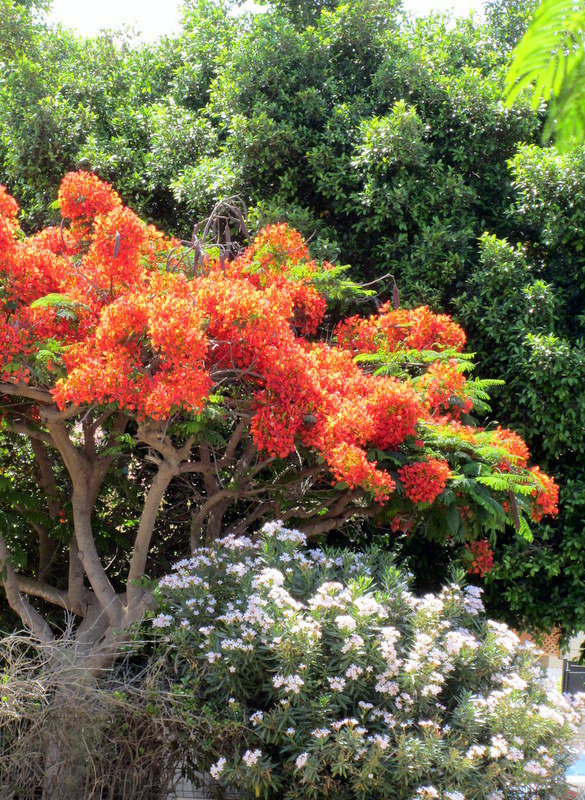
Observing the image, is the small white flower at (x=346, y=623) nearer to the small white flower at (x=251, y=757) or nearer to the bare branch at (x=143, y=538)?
the small white flower at (x=251, y=757)

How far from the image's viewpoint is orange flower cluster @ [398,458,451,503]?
16.6 feet

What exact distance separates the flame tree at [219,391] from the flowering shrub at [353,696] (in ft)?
2.27

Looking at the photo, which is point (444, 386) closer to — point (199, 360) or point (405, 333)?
point (405, 333)

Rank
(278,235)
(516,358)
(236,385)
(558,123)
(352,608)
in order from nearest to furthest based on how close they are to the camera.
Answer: (558,123) → (352,608) → (236,385) → (278,235) → (516,358)

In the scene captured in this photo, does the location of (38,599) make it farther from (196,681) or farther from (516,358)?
(516,358)

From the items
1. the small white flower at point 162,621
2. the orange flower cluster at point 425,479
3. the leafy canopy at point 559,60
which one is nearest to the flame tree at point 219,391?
the orange flower cluster at point 425,479

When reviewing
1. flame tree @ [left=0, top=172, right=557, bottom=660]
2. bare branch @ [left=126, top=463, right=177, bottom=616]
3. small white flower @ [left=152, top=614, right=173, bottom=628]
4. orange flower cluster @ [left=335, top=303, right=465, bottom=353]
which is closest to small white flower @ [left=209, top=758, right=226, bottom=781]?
small white flower @ [left=152, top=614, right=173, bottom=628]

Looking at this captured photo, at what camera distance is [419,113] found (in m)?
8.22

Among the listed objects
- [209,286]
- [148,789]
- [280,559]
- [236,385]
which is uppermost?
[209,286]

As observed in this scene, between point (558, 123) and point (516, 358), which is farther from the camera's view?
point (516, 358)

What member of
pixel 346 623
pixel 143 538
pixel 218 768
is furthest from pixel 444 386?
pixel 218 768

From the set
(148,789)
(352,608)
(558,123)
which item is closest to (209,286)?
(352,608)

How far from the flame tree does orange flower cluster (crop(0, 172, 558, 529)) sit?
0.01 m

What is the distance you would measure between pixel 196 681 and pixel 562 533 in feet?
12.4
